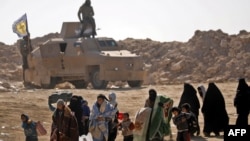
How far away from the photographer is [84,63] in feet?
86.8

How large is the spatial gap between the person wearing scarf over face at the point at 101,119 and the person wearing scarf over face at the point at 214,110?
354cm

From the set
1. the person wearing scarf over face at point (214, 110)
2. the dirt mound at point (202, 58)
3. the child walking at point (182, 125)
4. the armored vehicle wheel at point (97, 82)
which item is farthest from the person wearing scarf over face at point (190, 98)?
the dirt mound at point (202, 58)

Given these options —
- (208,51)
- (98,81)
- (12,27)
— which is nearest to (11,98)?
(98,81)

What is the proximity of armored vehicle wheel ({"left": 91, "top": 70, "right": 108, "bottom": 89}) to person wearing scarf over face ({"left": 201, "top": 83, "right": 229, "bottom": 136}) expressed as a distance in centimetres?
1131

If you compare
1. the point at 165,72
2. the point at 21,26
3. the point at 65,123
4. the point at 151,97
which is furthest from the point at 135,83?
the point at 65,123

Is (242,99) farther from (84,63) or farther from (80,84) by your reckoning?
(80,84)

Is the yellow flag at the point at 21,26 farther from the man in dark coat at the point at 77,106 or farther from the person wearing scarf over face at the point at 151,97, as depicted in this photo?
the person wearing scarf over face at the point at 151,97

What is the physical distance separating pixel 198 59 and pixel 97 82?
19370 millimetres

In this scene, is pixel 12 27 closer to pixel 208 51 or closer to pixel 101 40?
pixel 101 40

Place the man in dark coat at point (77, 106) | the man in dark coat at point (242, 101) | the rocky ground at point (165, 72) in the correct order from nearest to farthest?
the man in dark coat at point (77, 106) → the man in dark coat at point (242, 101) → the rocky ground at point (165, 72)

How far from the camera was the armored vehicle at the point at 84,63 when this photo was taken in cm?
2564

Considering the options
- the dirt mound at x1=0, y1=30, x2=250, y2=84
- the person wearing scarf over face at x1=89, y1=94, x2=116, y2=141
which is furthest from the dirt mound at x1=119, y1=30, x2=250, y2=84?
the person wearing scarf over face at x1=89, y1=94, x2=116, y2=141

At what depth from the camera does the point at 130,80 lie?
2620 cm

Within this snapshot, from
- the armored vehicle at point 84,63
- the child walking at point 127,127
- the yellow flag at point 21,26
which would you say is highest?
the yellow flag at point 21,26
